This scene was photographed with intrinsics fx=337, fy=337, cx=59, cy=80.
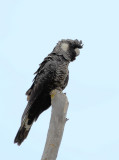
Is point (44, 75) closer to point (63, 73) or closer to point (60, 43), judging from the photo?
point (63, 73)

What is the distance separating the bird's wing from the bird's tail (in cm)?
32

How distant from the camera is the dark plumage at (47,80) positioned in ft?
20.3

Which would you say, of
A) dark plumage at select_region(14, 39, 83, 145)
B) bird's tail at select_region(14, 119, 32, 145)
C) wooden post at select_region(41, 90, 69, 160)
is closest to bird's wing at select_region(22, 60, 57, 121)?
dark plumage at select_region(14, 39, 83, 145)

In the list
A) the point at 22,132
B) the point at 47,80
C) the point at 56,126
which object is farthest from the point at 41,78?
the point at 56,126

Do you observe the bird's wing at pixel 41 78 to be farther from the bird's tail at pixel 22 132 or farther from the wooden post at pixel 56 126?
the wooden post at pixel 56 126

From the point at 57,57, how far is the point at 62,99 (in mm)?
1285

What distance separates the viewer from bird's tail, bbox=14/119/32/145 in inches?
233

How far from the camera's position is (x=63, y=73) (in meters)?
6.63

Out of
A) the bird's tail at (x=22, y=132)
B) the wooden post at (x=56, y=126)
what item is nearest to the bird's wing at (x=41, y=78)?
the bird's tail at (x=22, y=132)

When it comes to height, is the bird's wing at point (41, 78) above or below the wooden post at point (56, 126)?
above

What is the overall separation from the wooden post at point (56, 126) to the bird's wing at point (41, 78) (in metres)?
0.50

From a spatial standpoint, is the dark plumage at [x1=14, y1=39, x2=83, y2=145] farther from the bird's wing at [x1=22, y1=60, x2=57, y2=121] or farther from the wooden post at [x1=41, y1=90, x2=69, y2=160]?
the wooden post at [x1=41, y1=90, x2=69, y2=160]

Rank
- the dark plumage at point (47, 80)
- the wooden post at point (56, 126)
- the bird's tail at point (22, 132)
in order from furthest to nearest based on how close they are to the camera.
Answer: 1. the dark plumage at point (47, 80)
2. the bird's tail at point (22, 132)
3. the wooden post at point (56, 126)

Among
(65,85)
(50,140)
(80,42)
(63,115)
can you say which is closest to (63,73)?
(65,85)
